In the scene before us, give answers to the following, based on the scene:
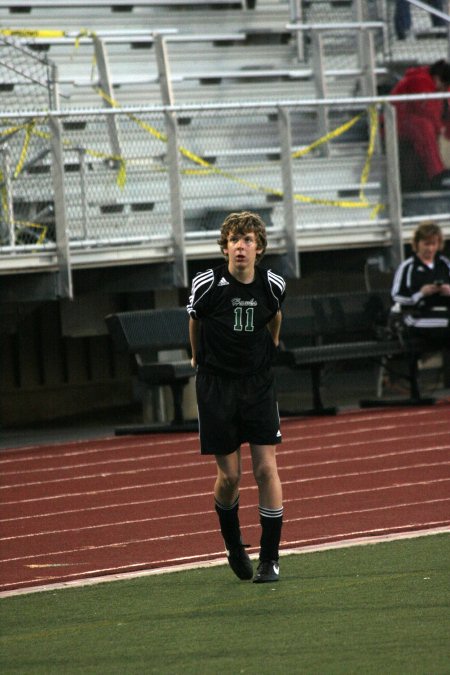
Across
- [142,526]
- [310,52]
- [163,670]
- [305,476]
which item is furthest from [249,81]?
[163,670]

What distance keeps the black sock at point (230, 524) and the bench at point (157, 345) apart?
6.63 meters

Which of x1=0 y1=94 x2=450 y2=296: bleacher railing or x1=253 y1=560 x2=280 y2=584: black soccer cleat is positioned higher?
x1=0 y1=94 x2=450 y2=296: bleacher railing

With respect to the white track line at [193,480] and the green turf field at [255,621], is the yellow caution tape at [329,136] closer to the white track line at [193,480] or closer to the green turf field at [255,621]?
the white track line at [193,480]

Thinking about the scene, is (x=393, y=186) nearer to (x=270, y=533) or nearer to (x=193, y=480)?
(x=193, y=480)

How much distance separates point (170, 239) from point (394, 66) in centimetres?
607

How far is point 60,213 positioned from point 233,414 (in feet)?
23.4

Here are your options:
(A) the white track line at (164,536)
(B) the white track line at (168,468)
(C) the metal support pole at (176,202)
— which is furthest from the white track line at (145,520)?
(C) the metal support pole at (176,202)

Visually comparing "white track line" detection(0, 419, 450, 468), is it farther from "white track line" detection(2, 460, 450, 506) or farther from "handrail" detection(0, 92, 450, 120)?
"handrail" detection(0, 92, 450, 120)

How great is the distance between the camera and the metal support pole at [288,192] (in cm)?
1516

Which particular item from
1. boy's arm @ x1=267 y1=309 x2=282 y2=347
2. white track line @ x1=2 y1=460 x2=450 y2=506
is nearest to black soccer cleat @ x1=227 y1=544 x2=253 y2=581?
boy's arm @ x1=267 y1=309 x2=282 y2=347

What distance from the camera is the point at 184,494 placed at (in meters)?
10.6

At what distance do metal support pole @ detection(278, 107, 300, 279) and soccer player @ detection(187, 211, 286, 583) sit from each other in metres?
8.02

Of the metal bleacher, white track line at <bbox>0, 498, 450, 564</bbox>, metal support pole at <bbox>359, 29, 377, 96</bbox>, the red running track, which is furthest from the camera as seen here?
metal support pole at <bbox>359, 29, 377, 96</bbox>

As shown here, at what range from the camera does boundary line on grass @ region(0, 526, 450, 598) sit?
24.3 feet
